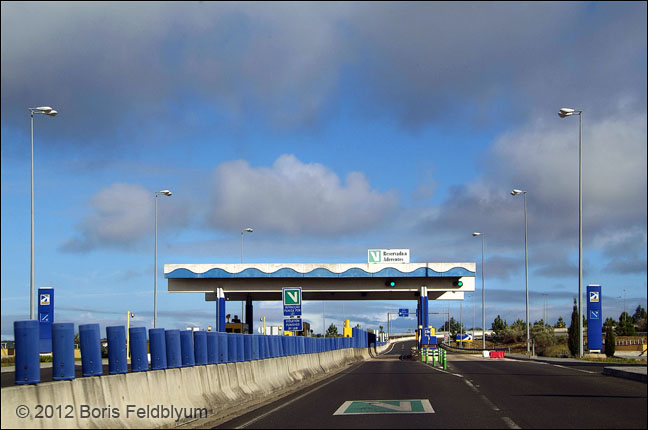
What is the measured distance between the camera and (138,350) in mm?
13336

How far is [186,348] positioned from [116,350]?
2993mm

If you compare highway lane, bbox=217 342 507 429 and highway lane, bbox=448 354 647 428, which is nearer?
highway lane, bbox=448 354 647 428

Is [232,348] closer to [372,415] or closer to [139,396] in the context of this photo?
[372,415]

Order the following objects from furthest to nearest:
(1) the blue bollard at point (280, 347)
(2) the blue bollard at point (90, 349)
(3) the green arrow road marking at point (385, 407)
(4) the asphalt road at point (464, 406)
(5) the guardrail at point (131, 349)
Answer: (1) the blue bollard at point (280, 347)
(3) the green arrow road marking at point (385, 407)
(4) the asphalt road at point (464, 406)
(2) the blue bollard at point (90, 349)
(5) the guardrail at point (131, 349)

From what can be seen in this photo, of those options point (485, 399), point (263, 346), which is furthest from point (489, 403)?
point (263, 346)

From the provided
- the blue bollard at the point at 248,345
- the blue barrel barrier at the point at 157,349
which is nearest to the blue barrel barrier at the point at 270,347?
the blue bollard at the point at 248,345

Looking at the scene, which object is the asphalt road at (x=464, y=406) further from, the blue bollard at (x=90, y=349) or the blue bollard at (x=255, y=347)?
the blue bollard at (x=90, y=349)

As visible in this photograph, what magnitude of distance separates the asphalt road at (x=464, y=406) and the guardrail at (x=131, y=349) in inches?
65.2

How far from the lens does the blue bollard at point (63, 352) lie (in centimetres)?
1070

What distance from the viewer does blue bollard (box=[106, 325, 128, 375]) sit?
40.7 feet

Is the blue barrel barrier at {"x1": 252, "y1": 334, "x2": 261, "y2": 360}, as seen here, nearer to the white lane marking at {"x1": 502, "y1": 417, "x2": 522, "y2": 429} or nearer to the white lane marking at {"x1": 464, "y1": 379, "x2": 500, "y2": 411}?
the white lane marking at {"x1": 464, "y1": 379, "x2": 500, "y2": 411}

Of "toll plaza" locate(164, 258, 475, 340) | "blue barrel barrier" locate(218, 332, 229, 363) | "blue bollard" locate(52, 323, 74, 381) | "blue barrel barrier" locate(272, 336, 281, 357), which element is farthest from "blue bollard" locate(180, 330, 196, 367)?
"toll plaza" locate(164, 258, 475, 340)

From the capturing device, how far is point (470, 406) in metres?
15.8

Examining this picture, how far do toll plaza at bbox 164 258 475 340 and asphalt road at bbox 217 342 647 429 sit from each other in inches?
1509
